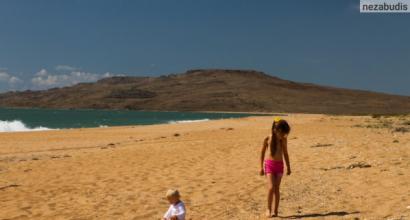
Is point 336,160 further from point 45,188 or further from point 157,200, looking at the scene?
point 45,188

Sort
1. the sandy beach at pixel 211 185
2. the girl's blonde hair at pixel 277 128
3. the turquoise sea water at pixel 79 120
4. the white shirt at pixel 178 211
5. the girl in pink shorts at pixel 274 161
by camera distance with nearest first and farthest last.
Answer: the white shirt at pixel 178 211, the girl's blonde hair at pixel 277 128, the girl in pink shorts at pixel 274 161, the sandy beach at pixel 211 185, the turquoise sea water at pixel 79 120

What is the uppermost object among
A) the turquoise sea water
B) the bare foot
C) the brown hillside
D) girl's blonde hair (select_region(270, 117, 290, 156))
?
the brown hillside

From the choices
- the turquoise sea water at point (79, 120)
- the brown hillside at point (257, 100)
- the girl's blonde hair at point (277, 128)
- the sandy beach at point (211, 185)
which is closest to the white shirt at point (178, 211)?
the sandy beach at point (211, 185)

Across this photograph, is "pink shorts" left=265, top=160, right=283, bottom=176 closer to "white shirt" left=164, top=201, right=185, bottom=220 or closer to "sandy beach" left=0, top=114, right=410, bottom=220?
"sandy beach" left=0, top=114, right=410, bottom=220

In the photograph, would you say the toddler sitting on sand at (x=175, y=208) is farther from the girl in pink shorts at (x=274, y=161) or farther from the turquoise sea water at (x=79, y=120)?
the turquoise sea water at (x=79, y=120)

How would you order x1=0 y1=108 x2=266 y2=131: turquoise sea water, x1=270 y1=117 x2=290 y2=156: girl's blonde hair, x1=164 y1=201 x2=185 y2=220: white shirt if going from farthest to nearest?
x1=0 y1=108 x2=266 y2=131: turquoise sea water, x1=270 y1=117 x2=290 y2=156: girl's blonde hair, x1=164 y1=201 x2=185 y2=220: white shirt

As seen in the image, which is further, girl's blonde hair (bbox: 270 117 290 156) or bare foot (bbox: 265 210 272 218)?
bare foot (bbox: 265 210 272 218)

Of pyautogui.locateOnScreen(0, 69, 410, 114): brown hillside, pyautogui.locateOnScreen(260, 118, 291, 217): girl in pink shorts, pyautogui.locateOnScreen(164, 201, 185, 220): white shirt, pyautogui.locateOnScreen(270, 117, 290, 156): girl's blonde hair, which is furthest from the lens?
pyautogui.locateOnScreen(0, 69, 410, 114): brown hillside

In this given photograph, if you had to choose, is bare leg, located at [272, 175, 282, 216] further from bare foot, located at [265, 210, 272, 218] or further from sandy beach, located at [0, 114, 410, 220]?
sandy beach, located at [0, 114, 410, 220]

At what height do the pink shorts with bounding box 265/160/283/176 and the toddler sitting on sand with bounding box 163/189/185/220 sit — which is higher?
the pink shorts with bounding box 265/160/283/176

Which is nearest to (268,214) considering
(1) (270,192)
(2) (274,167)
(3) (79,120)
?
(1) (270,192)

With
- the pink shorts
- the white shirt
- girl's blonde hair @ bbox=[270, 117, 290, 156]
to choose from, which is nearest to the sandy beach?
the pink shorts

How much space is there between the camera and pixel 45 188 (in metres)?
10.6

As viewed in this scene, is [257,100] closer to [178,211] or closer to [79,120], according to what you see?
[79,120]
